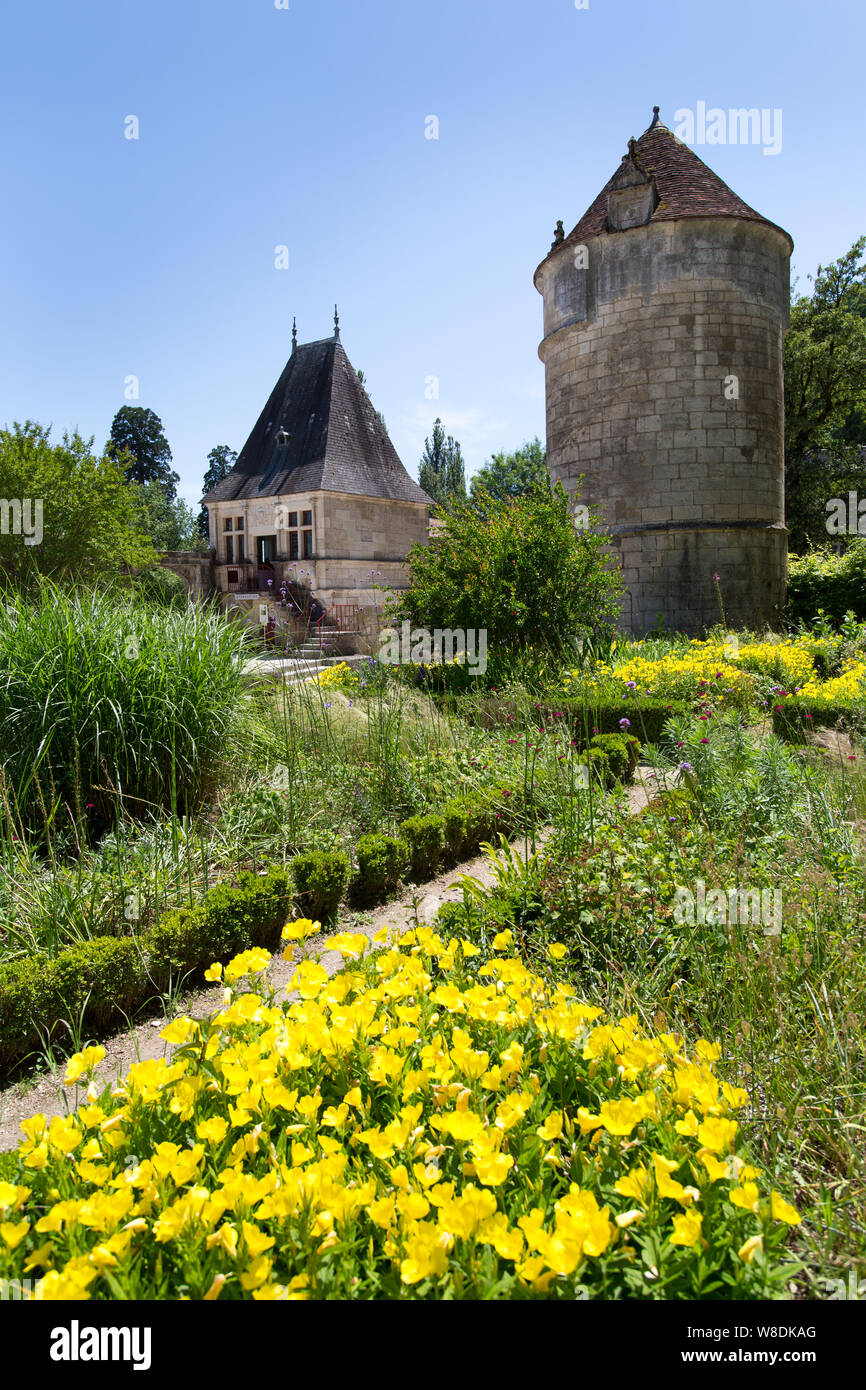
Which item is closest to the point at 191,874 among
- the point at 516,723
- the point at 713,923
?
the point at 713,923

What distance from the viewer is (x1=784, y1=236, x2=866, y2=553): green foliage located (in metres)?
21.3

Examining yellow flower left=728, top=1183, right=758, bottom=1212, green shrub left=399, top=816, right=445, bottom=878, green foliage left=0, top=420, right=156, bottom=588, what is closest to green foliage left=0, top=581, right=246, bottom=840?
green shrub left=399, top=816, right=445, bottom=878

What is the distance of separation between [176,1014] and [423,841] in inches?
73.6

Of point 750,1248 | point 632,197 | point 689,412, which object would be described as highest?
point 632,197

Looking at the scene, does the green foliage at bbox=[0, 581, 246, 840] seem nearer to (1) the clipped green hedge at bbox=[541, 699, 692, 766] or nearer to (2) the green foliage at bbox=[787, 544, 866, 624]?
(1) the clipped green hedge at bbox=[541, 699, 692, 766]

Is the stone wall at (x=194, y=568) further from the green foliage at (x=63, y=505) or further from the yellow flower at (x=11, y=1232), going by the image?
the yellow flower at (x=11, y=1232)

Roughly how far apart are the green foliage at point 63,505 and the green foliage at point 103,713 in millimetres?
9322

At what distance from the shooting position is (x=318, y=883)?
4125 mm

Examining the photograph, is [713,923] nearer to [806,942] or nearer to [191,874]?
[806,942]

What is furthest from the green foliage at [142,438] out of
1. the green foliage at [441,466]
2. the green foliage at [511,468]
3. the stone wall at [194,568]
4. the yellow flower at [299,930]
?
the yellow flower at [299,930]

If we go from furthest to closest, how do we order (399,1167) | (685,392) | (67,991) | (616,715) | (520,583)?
(685,392) < (520,583) < (616,715) < (67,991) < (399,1167)

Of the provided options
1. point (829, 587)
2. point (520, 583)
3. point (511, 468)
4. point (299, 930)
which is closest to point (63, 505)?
point (520, 583)

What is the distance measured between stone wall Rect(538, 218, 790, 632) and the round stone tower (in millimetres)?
22

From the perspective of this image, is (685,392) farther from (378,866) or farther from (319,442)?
(319,442)
